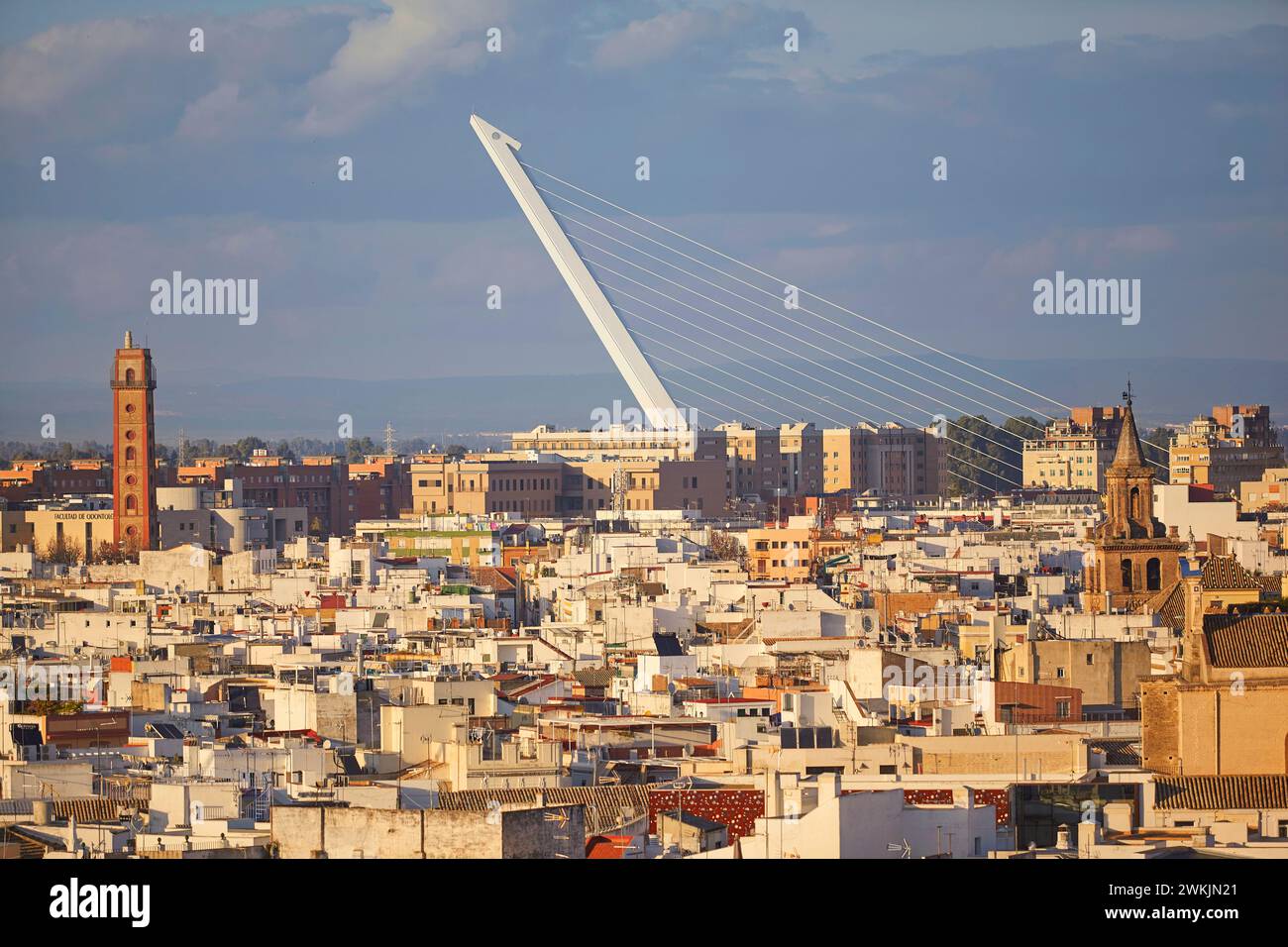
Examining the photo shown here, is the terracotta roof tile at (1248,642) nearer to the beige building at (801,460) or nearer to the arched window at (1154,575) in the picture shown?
the arched window at (1154,575)

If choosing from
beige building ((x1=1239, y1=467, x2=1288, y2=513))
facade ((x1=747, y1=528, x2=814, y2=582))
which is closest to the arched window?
facade ((x1=747, y1=528, x2=814, y2=582))

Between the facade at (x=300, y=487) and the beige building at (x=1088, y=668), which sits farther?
the facade at (x=300, y=487)

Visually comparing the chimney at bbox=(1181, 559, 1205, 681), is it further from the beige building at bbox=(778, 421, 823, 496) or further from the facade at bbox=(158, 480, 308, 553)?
the beige building at bbox=(778, 421, 823, 496)

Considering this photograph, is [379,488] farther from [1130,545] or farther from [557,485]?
[1130,545]

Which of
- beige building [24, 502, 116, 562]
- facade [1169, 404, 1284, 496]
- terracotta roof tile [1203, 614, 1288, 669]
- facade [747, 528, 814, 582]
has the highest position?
facade [1169, 404, 1284, 496]

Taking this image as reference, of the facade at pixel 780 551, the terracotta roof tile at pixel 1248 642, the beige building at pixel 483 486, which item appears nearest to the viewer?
the terracotta roof tile at pixel 1248 642

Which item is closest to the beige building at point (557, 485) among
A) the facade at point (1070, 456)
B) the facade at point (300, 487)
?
the facade at point (300, 487)

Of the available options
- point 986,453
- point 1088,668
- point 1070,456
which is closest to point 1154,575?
point 1088,668
